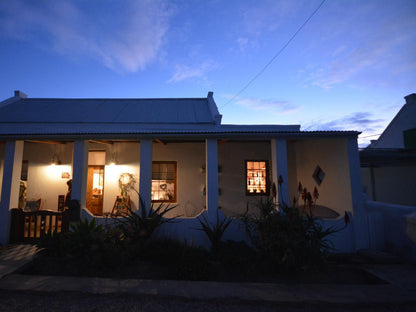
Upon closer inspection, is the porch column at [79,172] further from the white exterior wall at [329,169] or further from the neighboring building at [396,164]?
the neighboring building at [396,164]

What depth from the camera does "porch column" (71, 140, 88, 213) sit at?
576 cm

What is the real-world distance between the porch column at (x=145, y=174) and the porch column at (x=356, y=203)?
17.2 ft

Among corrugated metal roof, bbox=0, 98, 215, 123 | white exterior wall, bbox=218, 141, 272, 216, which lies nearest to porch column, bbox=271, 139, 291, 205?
white exterior wall, bbox=218, 141, 272, 216

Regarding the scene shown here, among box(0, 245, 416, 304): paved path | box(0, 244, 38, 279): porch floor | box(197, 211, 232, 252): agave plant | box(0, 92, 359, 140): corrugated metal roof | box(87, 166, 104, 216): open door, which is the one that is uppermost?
box(0, 92, 359, 140): corrugated metal roof

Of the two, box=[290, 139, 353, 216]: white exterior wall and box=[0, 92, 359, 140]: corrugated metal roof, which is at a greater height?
box=[0, 92, 359, 140]: corrugated metal roof

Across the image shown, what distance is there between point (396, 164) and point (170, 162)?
33.9 ft

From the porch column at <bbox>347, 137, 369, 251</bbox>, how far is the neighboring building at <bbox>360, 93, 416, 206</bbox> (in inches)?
107

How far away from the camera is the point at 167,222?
5609 mm

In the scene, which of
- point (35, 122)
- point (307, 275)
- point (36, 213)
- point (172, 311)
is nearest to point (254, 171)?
point (307, 275)

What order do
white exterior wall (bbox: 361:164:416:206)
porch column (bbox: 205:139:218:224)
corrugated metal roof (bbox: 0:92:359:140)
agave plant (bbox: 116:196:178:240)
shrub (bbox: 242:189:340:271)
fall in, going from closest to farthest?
1. shrub (bbox: 242:189:340:271)
2. agave plant (bbox: 116:196:178:240)
3. porch column (bbox: 205:139:218:224)
4. corrugated metal roof (bbox: 0:92:359:140)
5. white exterior wall (bbox: 361:164:416:206)

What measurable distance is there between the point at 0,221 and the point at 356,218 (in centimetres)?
923

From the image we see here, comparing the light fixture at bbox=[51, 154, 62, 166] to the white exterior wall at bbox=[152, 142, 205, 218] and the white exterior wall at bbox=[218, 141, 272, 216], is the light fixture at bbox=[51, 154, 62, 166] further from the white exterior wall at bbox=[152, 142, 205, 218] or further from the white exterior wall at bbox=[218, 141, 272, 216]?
the white exterior wall at bbox=[218, 141, 272, 216]

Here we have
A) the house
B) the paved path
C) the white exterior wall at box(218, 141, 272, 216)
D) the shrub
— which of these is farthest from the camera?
the white exterior wall at box(218, 141, 272, 216)

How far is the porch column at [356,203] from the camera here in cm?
538
